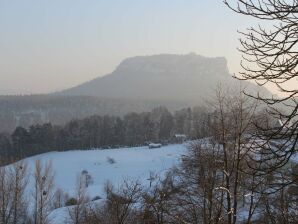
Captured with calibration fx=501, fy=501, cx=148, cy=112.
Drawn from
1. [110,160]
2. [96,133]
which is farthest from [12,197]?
[96,133]

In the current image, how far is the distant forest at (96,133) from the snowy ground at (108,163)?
4.06m

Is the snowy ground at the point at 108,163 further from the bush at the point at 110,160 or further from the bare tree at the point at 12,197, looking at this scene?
the bare tree at the point at 12,197

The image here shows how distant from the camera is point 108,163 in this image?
96.7 meters

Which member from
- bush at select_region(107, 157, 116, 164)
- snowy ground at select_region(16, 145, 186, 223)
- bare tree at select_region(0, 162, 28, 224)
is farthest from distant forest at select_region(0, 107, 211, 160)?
bare tree at select_region(0, 162, 28, 224)

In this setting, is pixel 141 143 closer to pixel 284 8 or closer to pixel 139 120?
pixel 139 120

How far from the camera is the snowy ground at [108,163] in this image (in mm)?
86375

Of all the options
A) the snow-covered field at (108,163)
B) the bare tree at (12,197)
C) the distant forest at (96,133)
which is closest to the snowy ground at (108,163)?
the snow-covered field at (108,163)

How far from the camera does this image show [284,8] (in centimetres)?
466

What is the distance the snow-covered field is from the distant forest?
13.6 ft

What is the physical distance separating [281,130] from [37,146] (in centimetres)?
10731

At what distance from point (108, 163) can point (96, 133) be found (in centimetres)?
2251

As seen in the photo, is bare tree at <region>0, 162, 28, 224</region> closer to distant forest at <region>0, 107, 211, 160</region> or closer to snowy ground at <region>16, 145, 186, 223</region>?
snowy ground at <region>16, 145, 186, 223</region>

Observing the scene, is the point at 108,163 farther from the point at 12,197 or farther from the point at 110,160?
the point at 12,197

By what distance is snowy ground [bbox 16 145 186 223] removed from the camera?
283ft
